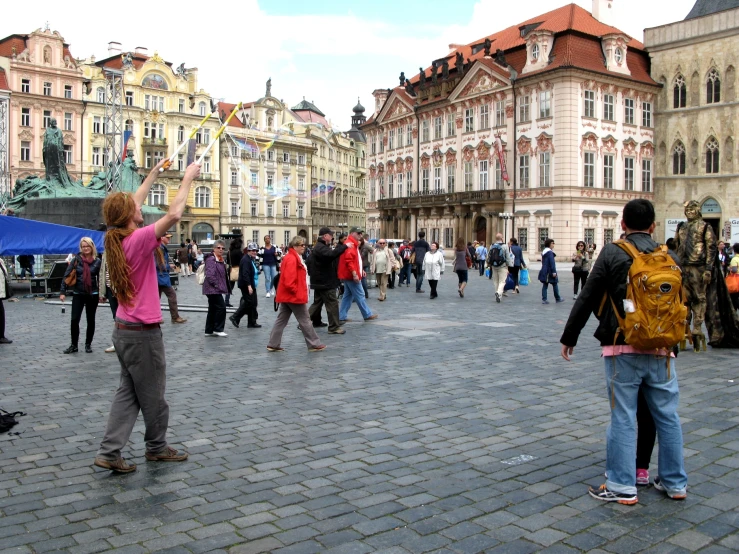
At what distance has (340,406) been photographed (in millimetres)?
6941

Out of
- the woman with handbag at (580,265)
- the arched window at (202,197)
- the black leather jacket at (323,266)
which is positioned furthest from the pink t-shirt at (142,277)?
the arched window at (202,197)

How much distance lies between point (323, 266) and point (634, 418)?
8.30m

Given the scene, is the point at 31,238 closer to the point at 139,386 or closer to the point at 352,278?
the point at 352,278

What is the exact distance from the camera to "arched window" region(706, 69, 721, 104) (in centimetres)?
4453

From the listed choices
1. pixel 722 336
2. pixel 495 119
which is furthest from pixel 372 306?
pixel 495 119

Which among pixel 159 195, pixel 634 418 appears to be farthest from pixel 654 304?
pixel 159 195

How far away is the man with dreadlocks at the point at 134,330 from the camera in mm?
4961

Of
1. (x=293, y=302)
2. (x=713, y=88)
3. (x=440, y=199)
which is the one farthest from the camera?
(x=440, y=199)

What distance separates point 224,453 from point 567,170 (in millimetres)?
41634

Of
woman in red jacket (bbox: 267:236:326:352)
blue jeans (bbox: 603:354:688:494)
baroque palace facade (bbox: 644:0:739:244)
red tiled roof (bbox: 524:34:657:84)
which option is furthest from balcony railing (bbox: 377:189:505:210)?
blue jeans (bbox: 603:354:688:494)

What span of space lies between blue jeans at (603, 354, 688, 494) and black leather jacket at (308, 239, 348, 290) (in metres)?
8.14

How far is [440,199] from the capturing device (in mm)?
53094

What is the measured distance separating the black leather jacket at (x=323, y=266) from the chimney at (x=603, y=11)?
44289 millimetres

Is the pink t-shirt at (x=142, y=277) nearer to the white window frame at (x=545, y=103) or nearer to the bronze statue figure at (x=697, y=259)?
the bronze statue figure at (x=697, y=259)
